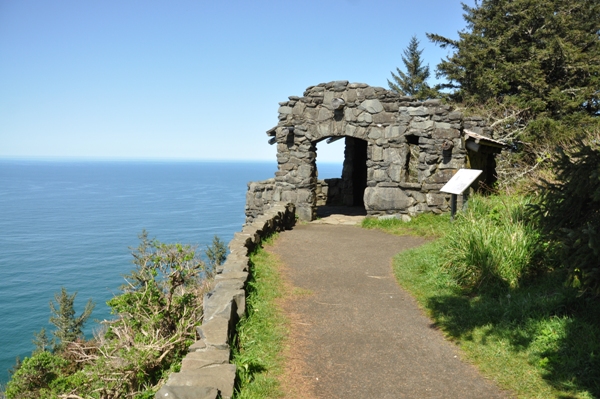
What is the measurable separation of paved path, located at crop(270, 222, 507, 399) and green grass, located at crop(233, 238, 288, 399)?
221 millimetres

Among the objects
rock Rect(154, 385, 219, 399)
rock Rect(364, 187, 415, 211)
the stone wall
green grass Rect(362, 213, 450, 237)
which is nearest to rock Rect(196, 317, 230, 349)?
rock Rect(154, 385, 219, 399)

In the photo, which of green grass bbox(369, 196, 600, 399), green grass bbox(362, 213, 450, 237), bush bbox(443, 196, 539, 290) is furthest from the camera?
green grass bbox(362, 213, 450, 237)

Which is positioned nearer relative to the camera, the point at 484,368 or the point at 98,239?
the point at 484,368

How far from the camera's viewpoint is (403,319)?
21.1ft

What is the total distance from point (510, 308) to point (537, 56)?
18.1 m

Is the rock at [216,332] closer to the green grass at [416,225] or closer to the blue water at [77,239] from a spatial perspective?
the blue water at [77,239]

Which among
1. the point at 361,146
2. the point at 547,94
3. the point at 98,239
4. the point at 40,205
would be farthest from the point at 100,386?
the point at 40,205

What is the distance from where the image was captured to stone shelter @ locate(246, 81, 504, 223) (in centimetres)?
1291

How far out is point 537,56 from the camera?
20.9 metres

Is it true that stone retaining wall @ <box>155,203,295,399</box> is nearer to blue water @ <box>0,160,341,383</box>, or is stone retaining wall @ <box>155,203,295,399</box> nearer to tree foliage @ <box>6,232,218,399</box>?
tree foliage @ <box>6,232,218,399</box>

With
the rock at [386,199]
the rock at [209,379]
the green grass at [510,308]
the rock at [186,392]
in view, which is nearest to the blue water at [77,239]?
the rock at [209,379]

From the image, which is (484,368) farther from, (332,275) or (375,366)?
(332,275)

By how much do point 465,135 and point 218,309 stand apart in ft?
30.3

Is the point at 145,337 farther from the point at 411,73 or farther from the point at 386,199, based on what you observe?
the point at 411,73
